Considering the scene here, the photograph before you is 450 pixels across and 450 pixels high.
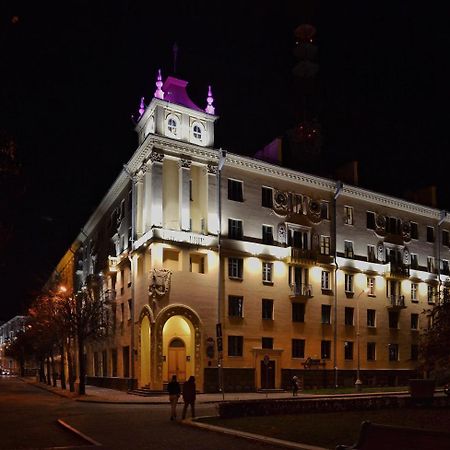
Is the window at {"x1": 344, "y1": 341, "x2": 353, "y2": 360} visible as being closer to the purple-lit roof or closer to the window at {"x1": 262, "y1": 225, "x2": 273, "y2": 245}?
the window at {"x1": 262, "y1": 225, "x2": 273, "y2": 245}

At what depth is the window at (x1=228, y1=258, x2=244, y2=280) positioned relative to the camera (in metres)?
46.9

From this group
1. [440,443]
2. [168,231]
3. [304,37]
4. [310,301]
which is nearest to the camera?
[440,443]

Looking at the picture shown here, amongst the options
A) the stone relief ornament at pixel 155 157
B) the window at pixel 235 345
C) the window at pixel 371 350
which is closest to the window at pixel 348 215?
the window at pixel 371 350

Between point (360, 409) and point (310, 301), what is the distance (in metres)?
25.6

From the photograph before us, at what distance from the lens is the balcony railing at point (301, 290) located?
49750mm

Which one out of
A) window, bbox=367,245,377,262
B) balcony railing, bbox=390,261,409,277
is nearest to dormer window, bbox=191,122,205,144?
window, bbox=367,245,377,262

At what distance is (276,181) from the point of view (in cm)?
5100

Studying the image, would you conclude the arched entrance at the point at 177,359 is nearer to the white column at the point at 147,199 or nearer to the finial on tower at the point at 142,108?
the white column at the point at 147,199

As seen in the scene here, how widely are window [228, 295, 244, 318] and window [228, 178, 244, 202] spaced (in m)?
7.53

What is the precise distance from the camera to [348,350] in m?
52.4

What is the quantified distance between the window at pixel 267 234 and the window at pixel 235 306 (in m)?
5.23

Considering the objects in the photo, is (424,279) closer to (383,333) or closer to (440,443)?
(383,333)

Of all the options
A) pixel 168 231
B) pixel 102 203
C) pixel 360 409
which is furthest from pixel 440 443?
pixel 102 203

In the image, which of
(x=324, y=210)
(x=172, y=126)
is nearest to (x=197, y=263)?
(x=172, y=126)
